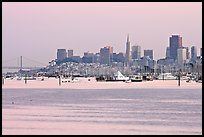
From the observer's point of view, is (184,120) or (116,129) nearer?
(116,129)

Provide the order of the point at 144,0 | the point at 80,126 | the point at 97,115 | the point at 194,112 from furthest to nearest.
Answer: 1. the point at 194,112
2. the point at 97,115
3. the point at 80,126
4. the point at 144,0

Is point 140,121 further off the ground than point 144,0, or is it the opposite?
point 144,0

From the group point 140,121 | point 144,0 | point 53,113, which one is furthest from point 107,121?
point 144,0

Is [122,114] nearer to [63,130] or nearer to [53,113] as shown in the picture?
[53,113]

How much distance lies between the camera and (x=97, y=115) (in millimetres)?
25859

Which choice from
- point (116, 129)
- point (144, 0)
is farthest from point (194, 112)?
point (144, 0)

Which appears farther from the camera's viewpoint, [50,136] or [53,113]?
[53,113]

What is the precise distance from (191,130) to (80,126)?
3.95m

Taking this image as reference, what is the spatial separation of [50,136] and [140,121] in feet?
20.4

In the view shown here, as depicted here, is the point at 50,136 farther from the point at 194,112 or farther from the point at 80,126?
the point at 194,112

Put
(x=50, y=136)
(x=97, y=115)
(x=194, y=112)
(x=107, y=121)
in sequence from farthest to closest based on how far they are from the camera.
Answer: (x=194, y=112) → (x=97, y=115) → (x=107, y=121) → (x=50, y=136)

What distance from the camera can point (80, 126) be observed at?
2066 cm

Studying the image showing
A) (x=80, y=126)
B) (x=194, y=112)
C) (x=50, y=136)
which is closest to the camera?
(x=50, y=136)

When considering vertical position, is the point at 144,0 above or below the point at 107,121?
above
